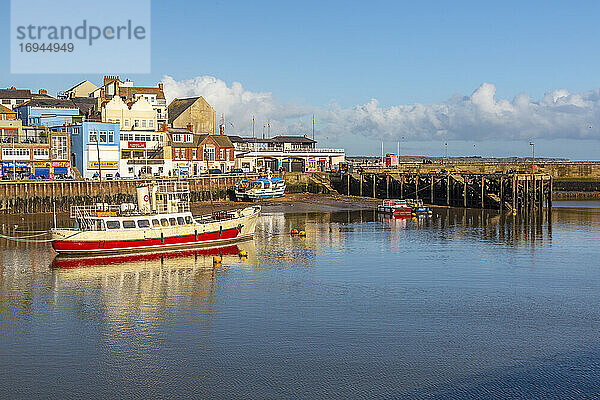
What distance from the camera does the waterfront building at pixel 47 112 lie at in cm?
10931

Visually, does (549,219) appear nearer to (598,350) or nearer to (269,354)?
(598,350)

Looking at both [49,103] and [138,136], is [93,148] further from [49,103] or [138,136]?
[49,103]

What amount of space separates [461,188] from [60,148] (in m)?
58.9

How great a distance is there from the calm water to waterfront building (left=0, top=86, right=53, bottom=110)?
233 ft

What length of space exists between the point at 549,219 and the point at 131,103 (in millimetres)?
69373

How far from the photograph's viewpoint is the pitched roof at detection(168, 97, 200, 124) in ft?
435

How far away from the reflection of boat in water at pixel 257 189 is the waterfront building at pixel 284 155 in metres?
23.8

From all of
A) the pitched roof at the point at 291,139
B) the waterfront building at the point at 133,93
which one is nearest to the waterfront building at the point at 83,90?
the waterfront building at the point at 133,93

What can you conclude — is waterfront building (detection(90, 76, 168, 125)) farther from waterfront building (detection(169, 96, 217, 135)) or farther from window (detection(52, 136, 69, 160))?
window (detection(52, 136, 69, 160))

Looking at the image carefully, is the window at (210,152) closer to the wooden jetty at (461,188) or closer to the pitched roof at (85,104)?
the pitched roof at (85,104)

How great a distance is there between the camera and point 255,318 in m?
36.1

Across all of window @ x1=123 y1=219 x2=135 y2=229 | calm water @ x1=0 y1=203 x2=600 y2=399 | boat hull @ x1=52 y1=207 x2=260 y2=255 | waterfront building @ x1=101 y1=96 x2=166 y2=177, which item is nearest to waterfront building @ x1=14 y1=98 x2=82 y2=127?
waterfront building @ x1=101 y1=96 x2=166 y2=177

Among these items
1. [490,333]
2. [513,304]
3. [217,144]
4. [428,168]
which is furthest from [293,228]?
[428,168]

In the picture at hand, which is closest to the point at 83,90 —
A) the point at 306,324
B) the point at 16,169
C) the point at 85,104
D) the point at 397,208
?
the point at 85,104
